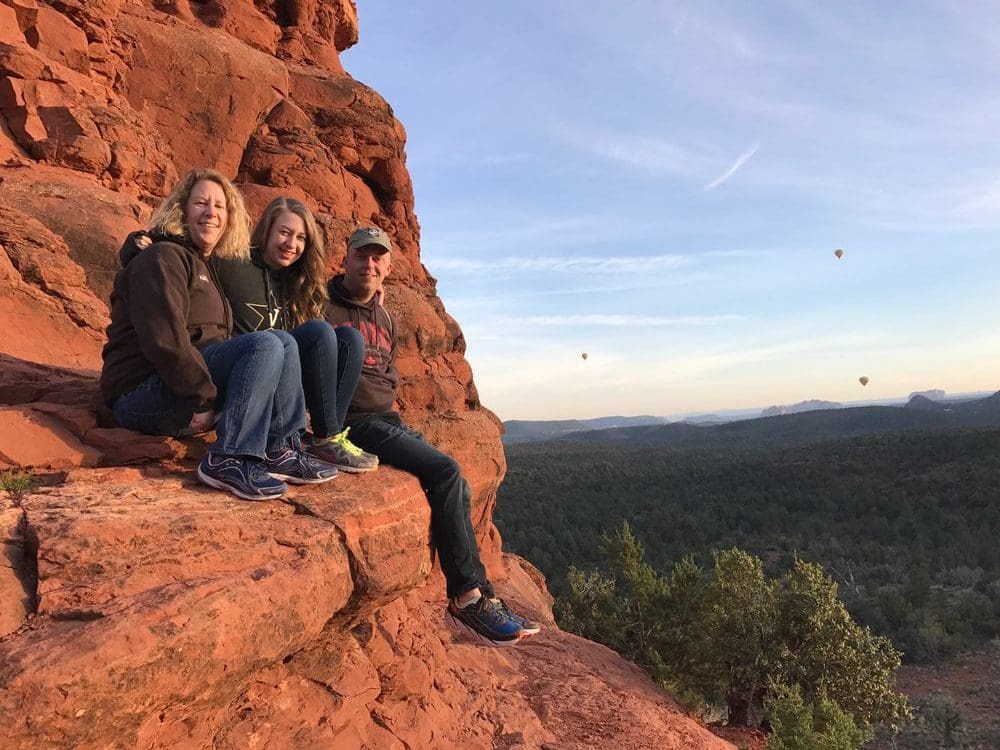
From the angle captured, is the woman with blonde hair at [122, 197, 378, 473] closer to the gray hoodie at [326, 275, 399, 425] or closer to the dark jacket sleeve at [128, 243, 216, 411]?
the gray hoodie at [326, 275, 399, 425]

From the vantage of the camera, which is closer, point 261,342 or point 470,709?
point 261,342

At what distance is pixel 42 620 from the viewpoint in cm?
296

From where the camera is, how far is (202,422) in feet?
13.9

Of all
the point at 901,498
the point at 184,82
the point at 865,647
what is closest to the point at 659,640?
the point at 865,647

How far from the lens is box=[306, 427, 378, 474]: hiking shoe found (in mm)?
4695

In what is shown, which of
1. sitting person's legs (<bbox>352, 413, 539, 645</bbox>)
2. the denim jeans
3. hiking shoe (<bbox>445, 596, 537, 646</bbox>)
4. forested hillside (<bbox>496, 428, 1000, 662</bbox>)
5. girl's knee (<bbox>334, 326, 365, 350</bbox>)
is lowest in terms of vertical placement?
forested hillside (<bbox>496, 428, 1000, 662</bbox>)

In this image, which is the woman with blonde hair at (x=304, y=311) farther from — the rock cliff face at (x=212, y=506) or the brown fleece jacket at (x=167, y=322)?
the rock cliff face at (x=212, y=506)

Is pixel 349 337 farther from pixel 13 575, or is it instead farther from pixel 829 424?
pixel 829 424

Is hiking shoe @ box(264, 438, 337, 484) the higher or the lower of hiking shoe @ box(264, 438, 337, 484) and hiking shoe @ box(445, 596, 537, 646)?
the higher

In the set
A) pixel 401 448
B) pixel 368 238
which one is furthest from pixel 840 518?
pixel 368 238

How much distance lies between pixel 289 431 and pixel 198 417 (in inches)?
25.1

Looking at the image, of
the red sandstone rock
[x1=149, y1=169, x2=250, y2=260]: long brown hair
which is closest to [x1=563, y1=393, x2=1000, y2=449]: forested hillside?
[x1=149, y1=169, x2=250, y2=260]: long brown hair

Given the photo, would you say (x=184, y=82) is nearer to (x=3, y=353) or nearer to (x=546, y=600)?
(x=3, y=353)

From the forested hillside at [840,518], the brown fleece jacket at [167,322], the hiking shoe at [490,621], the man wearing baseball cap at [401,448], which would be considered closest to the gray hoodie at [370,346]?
the man wearing baseball cap at [401,448]
